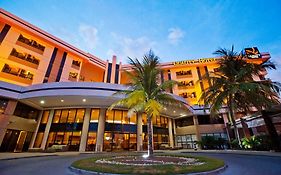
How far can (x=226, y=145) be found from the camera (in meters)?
26.2

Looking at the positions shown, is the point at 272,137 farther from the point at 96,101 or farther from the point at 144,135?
the point at 96,101

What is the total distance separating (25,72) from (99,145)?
62.0ft

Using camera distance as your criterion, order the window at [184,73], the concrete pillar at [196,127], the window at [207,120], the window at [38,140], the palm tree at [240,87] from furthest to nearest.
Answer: the window at [184,73] < the window at [207,120] < the concrete pillar at [196,127] < the window at [38,140] < the palm tree at [240,87]

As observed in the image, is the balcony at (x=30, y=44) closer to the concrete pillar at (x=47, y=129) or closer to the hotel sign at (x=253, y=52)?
the concrete pillar at (x=47, y=129)

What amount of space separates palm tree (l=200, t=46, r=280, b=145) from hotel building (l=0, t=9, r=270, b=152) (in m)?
2.93

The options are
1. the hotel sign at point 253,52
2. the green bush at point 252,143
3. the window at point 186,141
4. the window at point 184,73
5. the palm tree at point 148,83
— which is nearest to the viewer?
the palm tree at point 148,83

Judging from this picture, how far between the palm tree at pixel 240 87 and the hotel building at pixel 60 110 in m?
2.93

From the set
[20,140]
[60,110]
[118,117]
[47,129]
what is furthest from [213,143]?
[20,140]

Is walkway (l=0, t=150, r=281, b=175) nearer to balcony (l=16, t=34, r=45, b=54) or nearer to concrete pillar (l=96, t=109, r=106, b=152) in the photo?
concrete pillar (l=96, t=109, r=106, b=152)

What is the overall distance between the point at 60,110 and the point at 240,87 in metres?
24.3

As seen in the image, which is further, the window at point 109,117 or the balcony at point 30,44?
the balcony at point 30,44

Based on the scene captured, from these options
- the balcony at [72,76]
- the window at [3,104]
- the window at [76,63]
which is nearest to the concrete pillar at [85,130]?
the window at [3,104]

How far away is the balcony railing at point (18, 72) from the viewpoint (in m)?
25.9

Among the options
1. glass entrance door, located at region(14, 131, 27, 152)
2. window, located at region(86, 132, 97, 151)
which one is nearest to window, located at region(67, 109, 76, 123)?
window, located at region(86, 132, 97, 151)
